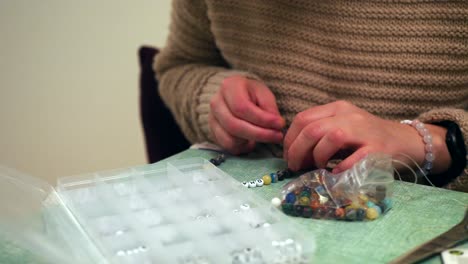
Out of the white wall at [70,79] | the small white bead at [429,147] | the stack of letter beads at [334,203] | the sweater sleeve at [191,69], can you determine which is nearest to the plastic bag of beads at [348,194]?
the stack of letter beads at [334,203]

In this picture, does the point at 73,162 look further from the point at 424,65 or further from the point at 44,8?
the point at 424,65

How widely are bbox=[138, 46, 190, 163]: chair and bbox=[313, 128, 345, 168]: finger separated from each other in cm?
57

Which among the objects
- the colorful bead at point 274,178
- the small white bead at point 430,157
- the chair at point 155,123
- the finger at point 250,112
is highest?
the finger at point 250,112

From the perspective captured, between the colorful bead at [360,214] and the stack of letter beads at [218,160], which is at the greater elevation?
the colorful bead at [360,214]

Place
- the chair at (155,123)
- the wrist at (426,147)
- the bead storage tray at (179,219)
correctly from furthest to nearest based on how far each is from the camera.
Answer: the chair at (155,123)
the wrist at (426,147)
the bead storage tray at (179,219)

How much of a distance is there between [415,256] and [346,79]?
0.33m

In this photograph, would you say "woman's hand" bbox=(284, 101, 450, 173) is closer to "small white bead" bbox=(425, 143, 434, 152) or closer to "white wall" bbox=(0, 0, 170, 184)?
"small white bead" bbox=(425, 143, 434, 152)

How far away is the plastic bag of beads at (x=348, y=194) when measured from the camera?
441 millimetres

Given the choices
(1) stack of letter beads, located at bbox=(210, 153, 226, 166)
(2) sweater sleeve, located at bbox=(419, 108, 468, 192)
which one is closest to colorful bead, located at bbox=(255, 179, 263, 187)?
(1) stack of letter beads, located at bbox=(210, 153, 226, 166)

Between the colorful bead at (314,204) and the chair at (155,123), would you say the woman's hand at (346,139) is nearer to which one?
the colorful bead at (314,204)

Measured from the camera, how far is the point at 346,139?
53 cm

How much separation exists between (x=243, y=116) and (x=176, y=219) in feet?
0.79

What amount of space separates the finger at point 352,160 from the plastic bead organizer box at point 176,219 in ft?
0.37

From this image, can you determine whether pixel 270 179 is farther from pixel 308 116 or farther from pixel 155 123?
pixel 155 123
